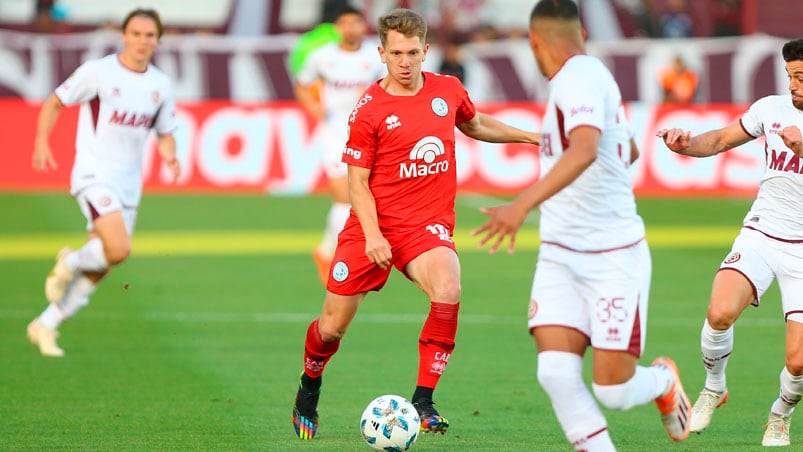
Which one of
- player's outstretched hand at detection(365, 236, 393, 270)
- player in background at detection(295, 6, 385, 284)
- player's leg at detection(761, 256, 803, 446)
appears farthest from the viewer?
player in background at detection(295, 6, 385, 284)

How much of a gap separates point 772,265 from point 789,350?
484 millimetres

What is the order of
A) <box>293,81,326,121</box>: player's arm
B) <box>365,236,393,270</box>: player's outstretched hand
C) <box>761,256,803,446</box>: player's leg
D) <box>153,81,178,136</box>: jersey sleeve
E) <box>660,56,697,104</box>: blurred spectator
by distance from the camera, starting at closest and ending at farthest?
<box>365,236,393,270</box>: player's outstretched hand
<box>761,256,803,446</box>: player's leg
<box>153,81,178,136</box>: jersey sleeve
<box>293,81,326,121</box>: player's arm
<box>660,56,697,104</box>: blurred spectator

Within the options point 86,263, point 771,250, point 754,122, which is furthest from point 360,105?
point 86,263

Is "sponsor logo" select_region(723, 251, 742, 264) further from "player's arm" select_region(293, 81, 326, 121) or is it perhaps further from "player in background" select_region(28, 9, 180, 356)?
"player's arm" select_region(293, 81, 326, 121)

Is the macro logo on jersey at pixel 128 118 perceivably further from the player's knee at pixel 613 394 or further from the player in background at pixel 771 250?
the player's knee at pixel 613 394

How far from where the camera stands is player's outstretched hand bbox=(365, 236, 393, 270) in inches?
277

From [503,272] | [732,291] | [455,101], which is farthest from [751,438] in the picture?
[503,272]

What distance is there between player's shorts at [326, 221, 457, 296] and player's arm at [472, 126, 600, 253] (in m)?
1.67

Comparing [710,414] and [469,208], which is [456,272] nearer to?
[710,414]

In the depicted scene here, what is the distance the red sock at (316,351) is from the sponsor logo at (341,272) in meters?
0.31

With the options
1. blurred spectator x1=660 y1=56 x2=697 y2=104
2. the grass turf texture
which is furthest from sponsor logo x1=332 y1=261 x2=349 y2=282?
blurred spectator x1=660 y1=56 x2=697 y2=104

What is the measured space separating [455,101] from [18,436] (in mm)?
3035

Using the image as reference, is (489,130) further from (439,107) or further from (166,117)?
(166,117)

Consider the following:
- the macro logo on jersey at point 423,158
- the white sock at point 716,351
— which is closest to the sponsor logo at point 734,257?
the white sock at point 716,351
